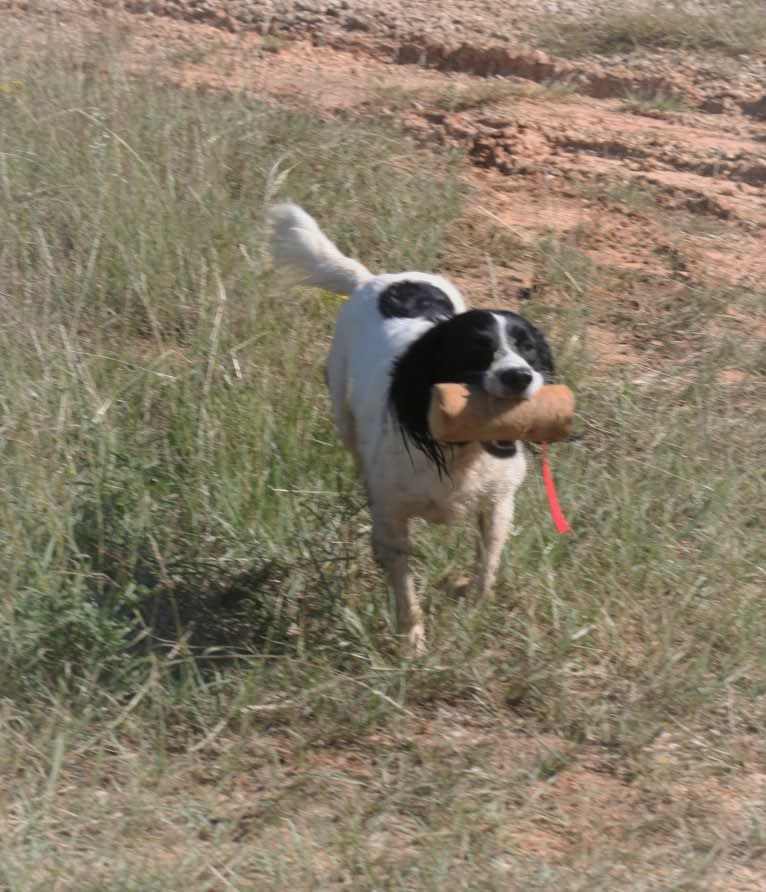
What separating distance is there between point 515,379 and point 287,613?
97 cm

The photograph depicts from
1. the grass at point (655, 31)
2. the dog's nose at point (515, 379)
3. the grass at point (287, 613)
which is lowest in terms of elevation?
the grass at point (287, 613)

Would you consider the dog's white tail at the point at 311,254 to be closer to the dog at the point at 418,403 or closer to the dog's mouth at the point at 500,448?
the dog at the point at 418,403

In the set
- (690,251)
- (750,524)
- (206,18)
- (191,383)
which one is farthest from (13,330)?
(206,18)

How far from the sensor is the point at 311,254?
4871 millimetres

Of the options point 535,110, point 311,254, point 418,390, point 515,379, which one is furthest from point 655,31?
point 515,379

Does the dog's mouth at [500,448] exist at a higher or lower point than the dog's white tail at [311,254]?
lower

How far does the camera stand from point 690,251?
→ 21.6 ft

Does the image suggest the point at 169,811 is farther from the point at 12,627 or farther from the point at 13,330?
the point at 13,330

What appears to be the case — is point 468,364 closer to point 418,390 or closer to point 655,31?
point 418,390

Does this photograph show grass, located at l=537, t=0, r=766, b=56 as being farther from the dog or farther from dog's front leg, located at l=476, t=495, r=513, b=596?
dog's front leg, located at l=476, t=495, r=513, b=596

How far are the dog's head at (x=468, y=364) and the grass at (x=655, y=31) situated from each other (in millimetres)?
5832

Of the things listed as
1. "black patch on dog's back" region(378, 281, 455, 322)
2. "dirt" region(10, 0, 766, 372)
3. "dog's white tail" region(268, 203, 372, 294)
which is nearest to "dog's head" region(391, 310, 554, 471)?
"black patch on dog's back" region(378, 281, 455, 322)

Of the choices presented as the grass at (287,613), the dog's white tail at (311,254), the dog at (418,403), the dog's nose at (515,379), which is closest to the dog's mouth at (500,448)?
the dog at (418,403)

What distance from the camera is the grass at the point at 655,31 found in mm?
9070
